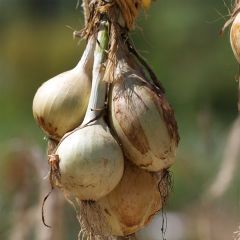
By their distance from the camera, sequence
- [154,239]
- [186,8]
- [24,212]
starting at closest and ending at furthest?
[24,212] → [154,239] → [186,8]

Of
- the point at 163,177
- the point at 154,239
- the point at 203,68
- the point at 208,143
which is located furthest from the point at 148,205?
the point at 203,68

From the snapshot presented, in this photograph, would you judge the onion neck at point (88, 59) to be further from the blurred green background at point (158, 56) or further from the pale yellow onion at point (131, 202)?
the blurred green background at point (158, 56)

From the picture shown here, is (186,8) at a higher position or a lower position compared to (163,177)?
lower

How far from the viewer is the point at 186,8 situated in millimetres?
10867

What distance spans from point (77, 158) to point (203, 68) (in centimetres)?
894

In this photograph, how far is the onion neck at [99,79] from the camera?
1.20 metres

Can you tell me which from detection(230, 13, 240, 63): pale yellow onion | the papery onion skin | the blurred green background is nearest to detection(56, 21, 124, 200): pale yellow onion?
the papery onion skin

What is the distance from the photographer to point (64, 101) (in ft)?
4.00

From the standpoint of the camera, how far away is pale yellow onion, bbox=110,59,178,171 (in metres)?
1.18

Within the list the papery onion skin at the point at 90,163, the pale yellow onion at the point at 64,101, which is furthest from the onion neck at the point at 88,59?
the papery onion skin at the point at 90,163

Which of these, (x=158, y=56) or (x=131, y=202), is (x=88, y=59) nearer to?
(x=131, y=202)

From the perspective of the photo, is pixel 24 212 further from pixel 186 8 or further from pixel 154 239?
pixel 186 8

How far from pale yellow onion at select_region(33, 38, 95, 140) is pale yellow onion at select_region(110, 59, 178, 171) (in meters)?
0.05

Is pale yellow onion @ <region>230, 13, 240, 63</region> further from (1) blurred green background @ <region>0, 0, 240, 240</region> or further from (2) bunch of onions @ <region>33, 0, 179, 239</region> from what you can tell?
(1) blurred green background @ <region>0, 0, 240, 240</region>
